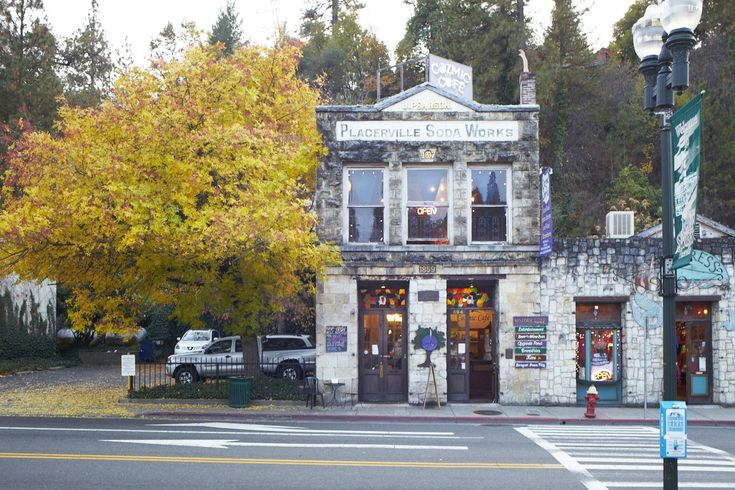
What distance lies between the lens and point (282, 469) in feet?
39.1

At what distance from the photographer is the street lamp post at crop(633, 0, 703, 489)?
652 cm

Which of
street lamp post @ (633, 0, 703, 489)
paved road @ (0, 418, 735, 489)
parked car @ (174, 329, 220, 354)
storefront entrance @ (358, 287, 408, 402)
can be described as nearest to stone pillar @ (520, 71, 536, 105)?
storefront entrance @ (358, 287, 408, 402)

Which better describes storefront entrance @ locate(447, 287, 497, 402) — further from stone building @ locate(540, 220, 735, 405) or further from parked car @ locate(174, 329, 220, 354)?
parked car @ locate(174, 329, 220, 354)

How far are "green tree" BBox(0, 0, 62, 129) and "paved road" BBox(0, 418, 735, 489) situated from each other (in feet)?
71.6

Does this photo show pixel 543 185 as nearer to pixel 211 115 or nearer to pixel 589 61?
pixel 211 115

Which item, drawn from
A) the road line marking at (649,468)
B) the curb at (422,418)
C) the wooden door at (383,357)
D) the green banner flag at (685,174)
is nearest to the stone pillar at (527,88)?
the wooden door at (383,357)

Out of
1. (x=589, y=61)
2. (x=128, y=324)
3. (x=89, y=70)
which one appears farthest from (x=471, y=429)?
(x=89, y=70)

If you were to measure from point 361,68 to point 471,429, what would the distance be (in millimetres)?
35388

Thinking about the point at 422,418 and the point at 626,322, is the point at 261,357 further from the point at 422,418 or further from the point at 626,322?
the point at 626,322

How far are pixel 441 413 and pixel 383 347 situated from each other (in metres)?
2.83

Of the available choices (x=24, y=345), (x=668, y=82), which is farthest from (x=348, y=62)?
(x=668, y=82)

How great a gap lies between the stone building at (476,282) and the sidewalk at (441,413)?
61 centimetres

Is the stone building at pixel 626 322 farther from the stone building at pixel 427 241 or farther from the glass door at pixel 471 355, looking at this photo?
the glass door at pixel 471 355

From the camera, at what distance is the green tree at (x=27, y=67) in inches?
1373
